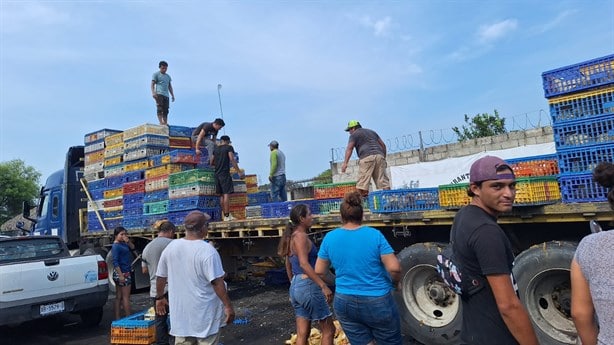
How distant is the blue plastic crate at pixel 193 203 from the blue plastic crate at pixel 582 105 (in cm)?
638

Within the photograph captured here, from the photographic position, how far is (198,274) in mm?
3486

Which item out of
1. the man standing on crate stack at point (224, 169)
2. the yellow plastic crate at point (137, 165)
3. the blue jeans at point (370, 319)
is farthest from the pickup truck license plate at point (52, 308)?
the blue jeans at point (370, 319)

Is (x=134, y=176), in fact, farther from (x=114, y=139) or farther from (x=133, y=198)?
(x=114, y=139)

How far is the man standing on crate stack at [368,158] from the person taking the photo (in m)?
6.71

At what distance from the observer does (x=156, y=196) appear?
31.3 feet

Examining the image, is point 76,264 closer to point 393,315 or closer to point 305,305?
point 305,305

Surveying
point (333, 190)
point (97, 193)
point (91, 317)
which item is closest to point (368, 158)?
point (333, 190)

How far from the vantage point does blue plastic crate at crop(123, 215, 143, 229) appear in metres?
9.96

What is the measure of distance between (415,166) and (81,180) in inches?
370

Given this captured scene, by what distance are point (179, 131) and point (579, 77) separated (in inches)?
350

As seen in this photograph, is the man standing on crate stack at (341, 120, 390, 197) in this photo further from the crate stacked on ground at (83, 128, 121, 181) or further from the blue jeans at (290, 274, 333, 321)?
the crate stacked on ground at (83, 128, 121, 181)

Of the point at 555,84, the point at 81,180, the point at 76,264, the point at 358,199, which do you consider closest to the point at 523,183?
the point at 555,84

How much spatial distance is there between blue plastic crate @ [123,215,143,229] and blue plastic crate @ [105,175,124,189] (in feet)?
2.88

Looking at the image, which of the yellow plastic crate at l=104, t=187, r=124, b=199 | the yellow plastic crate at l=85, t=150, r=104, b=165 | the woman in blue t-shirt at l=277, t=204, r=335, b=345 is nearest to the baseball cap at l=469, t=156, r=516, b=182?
the woman in blue t-shirt at l=277, t=204, r=335, b=345
